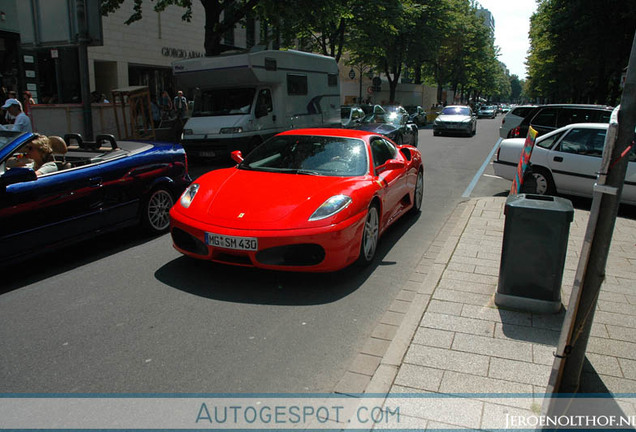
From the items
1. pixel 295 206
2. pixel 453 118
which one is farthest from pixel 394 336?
pixel 453 118

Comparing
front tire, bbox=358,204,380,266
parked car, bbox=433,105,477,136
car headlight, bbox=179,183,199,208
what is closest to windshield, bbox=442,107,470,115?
parked car, bbox=433,105,477,136

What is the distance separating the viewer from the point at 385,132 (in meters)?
14.7

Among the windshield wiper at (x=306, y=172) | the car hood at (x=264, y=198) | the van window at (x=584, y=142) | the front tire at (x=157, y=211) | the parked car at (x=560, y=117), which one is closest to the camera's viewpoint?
the car hood at (x=264, y=198)

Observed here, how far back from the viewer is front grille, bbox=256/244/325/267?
180 inches

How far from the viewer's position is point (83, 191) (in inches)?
215

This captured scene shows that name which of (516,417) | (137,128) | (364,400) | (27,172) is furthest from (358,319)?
(137,128)

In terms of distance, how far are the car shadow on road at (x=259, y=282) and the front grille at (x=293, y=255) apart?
0.91ft

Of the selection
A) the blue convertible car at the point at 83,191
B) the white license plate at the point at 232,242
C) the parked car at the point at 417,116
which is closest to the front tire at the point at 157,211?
the blue convertible car at the point at 83,191

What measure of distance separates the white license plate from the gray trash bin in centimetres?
215

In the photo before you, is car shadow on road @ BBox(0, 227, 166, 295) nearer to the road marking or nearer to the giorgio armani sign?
the road marking

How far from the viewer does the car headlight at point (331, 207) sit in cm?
473

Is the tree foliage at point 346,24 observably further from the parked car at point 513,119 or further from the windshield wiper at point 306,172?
the windshield wiper at point 306,172

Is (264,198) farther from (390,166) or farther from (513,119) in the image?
(513,119)

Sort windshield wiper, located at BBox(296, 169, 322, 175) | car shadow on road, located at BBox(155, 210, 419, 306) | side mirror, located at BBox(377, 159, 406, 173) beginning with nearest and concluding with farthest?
1. car shadow on road, located at BBox(155, 210, 419, 306)
2. windshield wiper, located at BBox(296, 169, 322, 175)
3. side mirror, located at BBox(377, 159, 406, 173)
